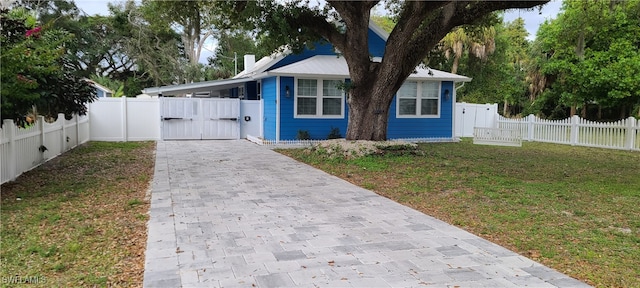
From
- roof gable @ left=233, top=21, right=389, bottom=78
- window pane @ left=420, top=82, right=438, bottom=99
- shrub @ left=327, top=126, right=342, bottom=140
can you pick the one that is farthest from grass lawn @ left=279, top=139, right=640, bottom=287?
roof gable @ left=233, top=21, right=389, bottom=78

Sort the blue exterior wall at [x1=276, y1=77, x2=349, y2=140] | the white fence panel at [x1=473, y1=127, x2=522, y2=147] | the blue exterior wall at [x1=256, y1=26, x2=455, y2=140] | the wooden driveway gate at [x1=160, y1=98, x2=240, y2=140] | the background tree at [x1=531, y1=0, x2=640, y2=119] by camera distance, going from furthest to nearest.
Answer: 1. the background tree at [x1=531, y1=0, x2=640, y2=119]
2. the wooden driveway gate at [x1=160, y1=98, x2=240, y2=140]
3. the blue exterior wall at [x1=256, y1=26, x2=455, y2=140]
4. the blue exterior wall at [x1=276, y1=77, x2=349, y2=140]
5. the white fence panel at [x1=473, y1=127, x2=522, y2=147]

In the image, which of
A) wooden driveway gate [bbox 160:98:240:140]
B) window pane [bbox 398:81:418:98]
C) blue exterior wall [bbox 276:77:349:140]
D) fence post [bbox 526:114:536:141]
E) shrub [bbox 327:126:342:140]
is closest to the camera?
blue exterior wall [bbox 276:77:349:140]

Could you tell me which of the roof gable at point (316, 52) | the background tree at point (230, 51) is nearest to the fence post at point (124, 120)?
the roof gable at point (316, 52)

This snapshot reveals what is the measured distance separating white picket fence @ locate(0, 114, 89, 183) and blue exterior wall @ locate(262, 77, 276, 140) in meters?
6.03

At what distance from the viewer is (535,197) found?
6.55 metres

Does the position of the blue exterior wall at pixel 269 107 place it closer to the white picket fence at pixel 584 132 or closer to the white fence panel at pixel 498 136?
the white fence panel at pixel 498 136

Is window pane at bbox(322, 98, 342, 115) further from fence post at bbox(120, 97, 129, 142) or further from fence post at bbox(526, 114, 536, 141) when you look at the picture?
fence post at bbox(526, 114, 536, 141)

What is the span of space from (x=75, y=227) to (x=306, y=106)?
1048 centimetres

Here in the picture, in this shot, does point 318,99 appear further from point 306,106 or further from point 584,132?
point 584,132

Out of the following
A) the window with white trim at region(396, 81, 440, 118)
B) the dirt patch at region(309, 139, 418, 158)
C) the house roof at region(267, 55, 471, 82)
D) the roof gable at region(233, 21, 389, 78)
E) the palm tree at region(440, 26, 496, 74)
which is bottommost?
the dirt patch at region(309, 139, 418, 158)

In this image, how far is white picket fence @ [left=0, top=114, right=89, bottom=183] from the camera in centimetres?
694

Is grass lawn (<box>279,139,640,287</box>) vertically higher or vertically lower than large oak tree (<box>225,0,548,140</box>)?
lower

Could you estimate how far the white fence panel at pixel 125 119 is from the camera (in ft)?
51.9

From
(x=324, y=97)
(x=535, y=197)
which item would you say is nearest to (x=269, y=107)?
(x=324, y=97)
